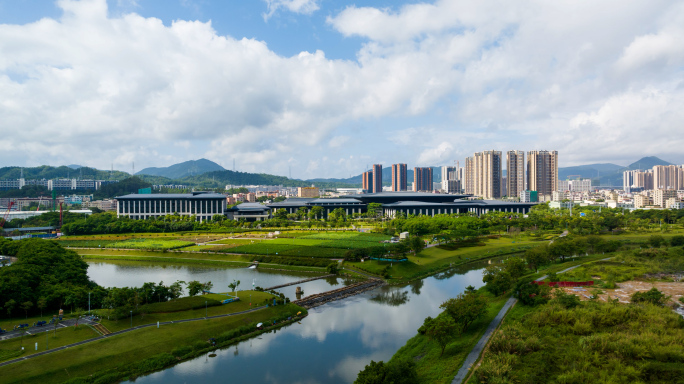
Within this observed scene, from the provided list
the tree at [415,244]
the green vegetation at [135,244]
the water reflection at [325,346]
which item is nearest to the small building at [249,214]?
the green vegetation at [135,244]

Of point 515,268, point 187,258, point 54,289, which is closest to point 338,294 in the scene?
point 515,268

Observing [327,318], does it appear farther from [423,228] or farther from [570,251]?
[423,228]

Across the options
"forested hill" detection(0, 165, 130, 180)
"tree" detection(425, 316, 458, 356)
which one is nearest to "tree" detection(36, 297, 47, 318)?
"tree" detection(425, 316, 458, 356)

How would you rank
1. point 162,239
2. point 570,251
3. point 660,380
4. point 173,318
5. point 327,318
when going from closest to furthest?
point 660,380 → point 173,318 → point 327,318 → point 570,251 → point 162,239

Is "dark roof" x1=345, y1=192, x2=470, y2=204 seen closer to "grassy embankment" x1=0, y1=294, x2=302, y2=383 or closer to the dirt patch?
the dirt patch

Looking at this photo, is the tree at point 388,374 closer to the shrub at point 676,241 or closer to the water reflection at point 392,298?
the water reflection at point 392,298

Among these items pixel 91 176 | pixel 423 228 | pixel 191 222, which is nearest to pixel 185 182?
pixel 91 176
